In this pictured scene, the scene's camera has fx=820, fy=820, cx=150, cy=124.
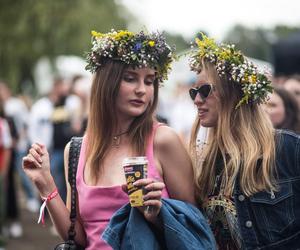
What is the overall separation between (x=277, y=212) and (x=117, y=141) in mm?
982

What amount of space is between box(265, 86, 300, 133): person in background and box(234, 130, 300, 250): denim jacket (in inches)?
93.7

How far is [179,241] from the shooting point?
4004 millimetres

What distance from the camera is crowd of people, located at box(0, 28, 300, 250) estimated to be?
4.21 meters

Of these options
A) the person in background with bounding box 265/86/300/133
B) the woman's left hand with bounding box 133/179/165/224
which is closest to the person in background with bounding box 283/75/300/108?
the person in background with bounding box 265/86/300/133

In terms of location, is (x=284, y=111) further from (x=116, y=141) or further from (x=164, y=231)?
(x=164, y=231)

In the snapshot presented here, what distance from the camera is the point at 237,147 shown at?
438 cm

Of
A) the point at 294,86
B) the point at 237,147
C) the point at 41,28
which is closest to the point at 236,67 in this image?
the point at 237,147

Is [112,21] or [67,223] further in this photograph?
[112,21]

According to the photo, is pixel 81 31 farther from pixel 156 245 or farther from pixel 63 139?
pixel 156 245

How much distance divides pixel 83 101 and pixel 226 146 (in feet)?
18.8

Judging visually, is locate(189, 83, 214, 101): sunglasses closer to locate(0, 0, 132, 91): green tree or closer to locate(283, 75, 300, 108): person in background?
locate(283, 75, 300, 108): person in background

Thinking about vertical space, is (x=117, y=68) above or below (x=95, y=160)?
above

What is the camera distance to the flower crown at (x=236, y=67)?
4480 millimetres

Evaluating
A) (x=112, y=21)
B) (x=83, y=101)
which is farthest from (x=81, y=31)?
(x=83, y=101)
